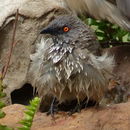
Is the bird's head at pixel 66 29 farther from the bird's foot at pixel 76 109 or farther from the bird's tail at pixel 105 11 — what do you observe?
the bird's tail at pixel 105 11

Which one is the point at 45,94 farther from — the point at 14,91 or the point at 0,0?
the point at 0,0

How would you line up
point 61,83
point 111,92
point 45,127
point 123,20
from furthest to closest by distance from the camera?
1. point 123,20
2. point 111,92
3. point 61,83
4. point 45,127

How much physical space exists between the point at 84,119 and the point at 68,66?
1.21ft

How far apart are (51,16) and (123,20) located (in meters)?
0.61

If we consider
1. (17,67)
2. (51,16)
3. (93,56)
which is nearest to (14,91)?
(17,67)

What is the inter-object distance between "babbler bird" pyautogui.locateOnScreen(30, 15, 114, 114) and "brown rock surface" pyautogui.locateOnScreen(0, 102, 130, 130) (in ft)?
0.51

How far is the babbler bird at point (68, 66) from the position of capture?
130 inches

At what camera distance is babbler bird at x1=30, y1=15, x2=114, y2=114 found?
3.30 m

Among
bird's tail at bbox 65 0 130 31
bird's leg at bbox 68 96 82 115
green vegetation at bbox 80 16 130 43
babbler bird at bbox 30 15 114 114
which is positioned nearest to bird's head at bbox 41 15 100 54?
babbler bird at bbox 30 15 114 114

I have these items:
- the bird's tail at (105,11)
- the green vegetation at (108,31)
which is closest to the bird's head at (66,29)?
the bird's tail at (105,11)

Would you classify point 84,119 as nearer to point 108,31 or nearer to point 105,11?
point 105,11

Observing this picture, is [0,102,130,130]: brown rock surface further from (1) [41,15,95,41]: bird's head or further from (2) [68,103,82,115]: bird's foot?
(1) [41,15,95,41]: bird's head

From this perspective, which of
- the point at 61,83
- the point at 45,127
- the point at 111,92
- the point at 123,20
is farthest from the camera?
the point at 123,20

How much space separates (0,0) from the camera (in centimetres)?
435
